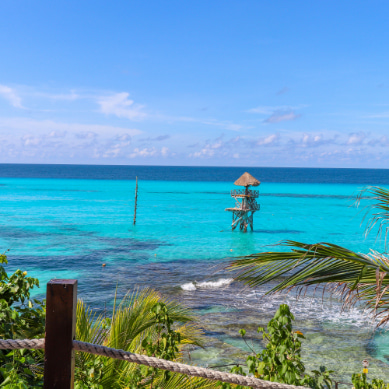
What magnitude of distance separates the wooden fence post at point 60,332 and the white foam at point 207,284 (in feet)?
45.4

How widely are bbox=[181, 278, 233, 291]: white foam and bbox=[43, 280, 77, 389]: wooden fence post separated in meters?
13.8

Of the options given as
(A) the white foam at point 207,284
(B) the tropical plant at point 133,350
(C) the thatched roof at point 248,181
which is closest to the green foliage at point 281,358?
(B) the tropical plant at point 133,350

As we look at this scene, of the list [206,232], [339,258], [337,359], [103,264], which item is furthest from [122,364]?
[206,232]

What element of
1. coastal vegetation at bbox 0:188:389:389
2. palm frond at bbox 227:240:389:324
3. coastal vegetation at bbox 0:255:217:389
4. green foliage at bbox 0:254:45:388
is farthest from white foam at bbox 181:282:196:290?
palm frond at bbox 227:240:389:324

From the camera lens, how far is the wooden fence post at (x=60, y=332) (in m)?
1.97

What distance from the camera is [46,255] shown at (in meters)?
21.8

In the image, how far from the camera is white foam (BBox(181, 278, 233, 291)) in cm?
1592

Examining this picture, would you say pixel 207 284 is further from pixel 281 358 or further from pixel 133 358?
pixel 133 358

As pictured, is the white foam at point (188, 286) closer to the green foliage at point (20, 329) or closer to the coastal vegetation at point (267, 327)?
the coastal vegetation at point (267, 327)

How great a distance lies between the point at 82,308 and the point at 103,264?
52.8 ft

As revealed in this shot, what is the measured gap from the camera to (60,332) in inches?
79.4

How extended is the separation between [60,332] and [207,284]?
48.5 ft

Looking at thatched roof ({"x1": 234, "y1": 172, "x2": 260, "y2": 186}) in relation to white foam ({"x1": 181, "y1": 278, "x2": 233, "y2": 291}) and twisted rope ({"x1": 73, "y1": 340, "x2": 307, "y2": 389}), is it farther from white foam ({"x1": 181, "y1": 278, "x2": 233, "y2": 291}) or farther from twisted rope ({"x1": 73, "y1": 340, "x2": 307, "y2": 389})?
twisted rope ({"x1": 73, "y1": 340, "x2": 307, "y2": 389})

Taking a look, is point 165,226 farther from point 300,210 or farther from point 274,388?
point 274,388
